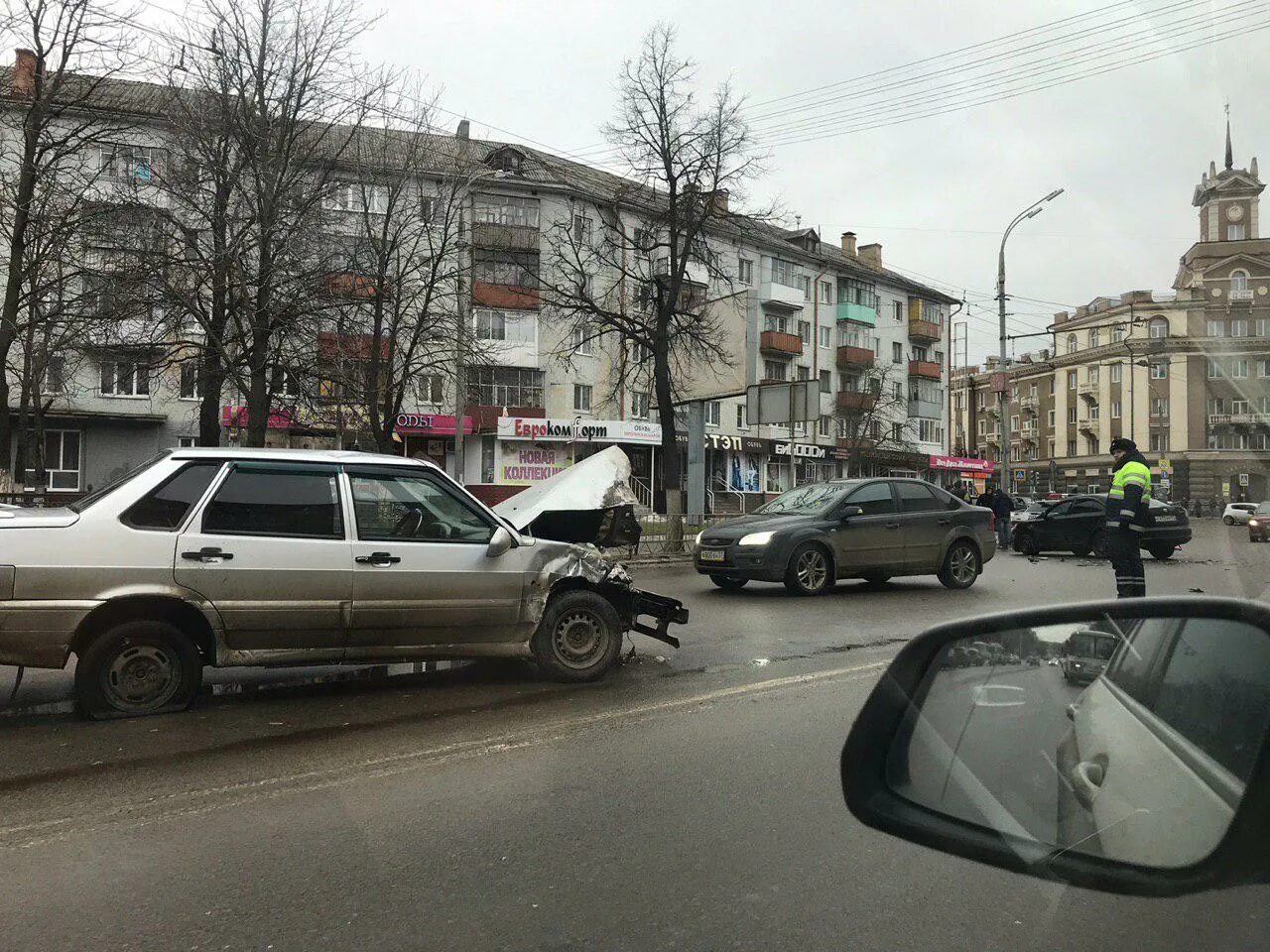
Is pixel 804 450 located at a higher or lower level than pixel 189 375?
higher

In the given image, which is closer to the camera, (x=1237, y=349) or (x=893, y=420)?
(x=1237, y=349)

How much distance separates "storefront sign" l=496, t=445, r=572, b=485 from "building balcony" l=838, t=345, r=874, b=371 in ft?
75.8

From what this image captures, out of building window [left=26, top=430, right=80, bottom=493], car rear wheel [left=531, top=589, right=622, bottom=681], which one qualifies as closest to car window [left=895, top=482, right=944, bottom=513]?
car rear wheel [left=531, top=589, right=622, bottom=681]

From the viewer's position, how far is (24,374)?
23.2 metres

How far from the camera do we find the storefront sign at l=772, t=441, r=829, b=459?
170 ft

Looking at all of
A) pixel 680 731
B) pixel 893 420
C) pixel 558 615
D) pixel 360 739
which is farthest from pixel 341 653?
pixel 893 420

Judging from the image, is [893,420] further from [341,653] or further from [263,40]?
[341,653]

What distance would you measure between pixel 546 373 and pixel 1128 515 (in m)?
34.5

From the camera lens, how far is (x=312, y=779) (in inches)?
183

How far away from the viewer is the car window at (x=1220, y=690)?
54.2 inches

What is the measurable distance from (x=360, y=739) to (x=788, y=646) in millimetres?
4321

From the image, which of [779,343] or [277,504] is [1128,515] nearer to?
[277,504]

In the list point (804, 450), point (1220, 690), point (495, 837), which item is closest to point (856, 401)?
point (804, 450)

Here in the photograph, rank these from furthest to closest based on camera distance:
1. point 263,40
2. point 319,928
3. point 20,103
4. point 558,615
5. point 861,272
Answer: point 861,272 < point 263,40 < point 20,103 < point 558,615 < point 319,928
